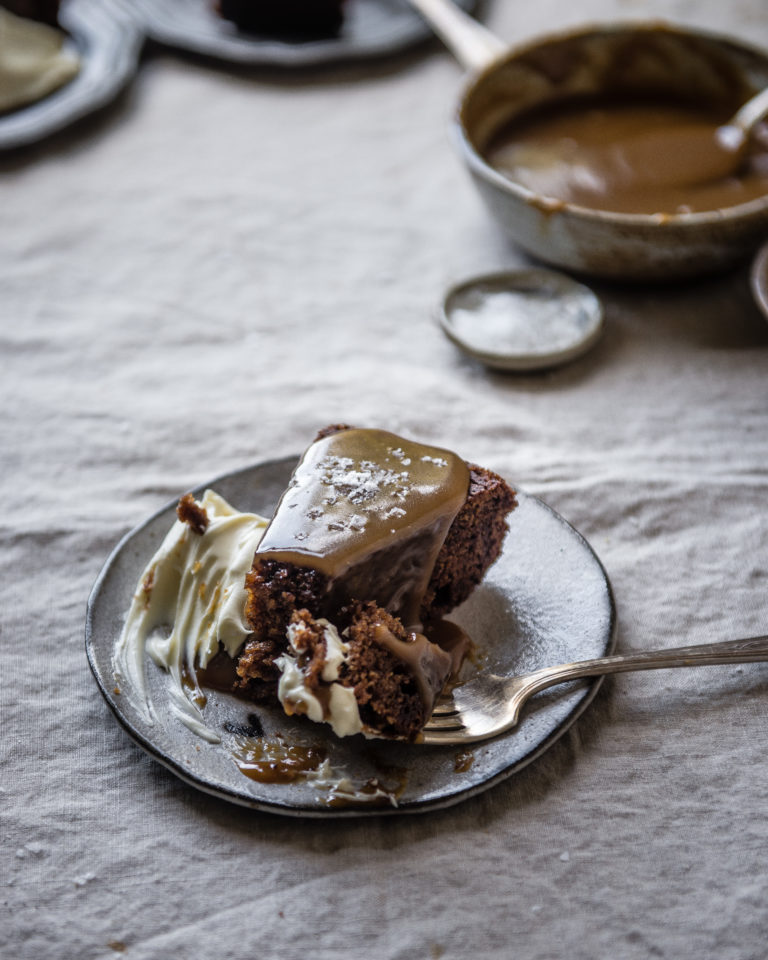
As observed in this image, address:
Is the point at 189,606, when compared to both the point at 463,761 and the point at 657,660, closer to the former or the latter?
the point at 463,761

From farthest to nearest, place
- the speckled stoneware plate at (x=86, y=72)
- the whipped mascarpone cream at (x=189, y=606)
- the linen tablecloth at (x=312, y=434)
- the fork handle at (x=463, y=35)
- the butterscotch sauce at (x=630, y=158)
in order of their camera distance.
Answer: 1. the speckled stoneware plate at (x=86, y=72)
2. the fork handle at (x=463, y=35)
3. the butterscotch sauce at (x=630, y=158)
4. the whipped mascarpone cream at (x=189, y=606)
5. the linen tablecloth at (x=312, y=434)

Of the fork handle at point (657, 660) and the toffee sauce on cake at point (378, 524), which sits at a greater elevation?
the toffee sauce on cake at point (378, 524)

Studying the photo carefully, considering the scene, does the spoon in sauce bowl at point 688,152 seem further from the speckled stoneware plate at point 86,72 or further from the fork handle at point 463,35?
the speckled stoneware plate at point 86,72

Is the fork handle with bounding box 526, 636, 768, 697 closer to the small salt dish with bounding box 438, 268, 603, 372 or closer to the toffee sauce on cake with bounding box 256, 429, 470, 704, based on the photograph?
the toffee sauce on cake with bounding box 256, 429, 470, 704

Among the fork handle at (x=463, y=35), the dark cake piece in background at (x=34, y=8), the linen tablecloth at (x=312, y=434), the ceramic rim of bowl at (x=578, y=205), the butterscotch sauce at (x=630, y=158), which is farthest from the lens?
the dark cake piece in background at (x=34, y=8)

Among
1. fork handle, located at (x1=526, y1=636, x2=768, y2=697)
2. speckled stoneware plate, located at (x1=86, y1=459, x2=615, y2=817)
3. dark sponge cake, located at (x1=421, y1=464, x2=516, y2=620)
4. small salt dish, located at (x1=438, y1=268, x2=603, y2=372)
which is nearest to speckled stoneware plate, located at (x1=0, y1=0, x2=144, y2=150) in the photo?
small salt dish, located at (x1=438, y1=268, x2=603, y2=372)

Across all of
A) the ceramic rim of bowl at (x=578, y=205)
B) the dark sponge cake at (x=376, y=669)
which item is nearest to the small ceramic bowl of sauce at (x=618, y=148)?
the ceramic rim of bowl at (x=578, y=205)

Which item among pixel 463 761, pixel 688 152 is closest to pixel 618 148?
pixel 688 152

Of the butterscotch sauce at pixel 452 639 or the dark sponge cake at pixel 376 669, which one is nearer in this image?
the dark sponge cake at pixel 376 669
